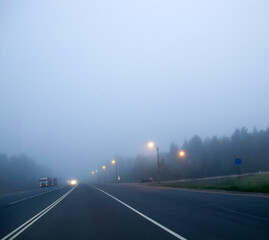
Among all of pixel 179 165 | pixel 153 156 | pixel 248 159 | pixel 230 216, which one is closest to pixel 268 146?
pixel 248 159

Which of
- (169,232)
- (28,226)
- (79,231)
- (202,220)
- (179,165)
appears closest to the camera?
(169,232)

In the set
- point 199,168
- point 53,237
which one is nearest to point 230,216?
point 53,237

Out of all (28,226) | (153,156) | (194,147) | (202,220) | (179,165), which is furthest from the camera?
(153,156)

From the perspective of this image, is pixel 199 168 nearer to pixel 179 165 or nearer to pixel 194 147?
pixel 179 165

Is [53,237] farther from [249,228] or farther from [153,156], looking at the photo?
[153,156]

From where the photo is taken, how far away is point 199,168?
98.6 m

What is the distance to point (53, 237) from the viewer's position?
998 cm

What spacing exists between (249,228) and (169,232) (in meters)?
2.55

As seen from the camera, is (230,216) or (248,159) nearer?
(230,216)

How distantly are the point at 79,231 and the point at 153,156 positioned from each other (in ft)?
452

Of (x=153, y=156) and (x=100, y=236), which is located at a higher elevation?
(x=153, y=156)

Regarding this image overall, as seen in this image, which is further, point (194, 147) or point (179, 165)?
point (194, 147)

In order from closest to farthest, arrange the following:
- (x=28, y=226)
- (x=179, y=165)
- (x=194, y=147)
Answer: (x=28, y=226) < (x=179, y=165) < (x=194, y=147)

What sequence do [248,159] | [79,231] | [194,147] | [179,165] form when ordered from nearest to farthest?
[79,231] < [248,159] < [179,165] < [194,147]
